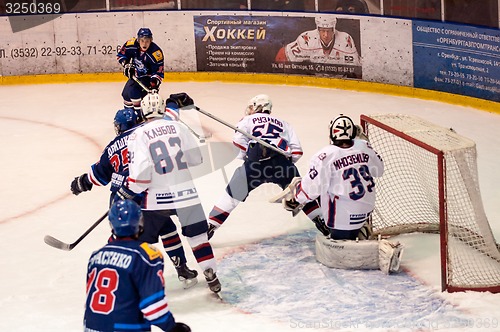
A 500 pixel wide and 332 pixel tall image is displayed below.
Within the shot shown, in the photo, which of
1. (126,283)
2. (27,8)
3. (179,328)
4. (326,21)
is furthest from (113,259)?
(27,8)

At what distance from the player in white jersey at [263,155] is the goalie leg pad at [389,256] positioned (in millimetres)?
693

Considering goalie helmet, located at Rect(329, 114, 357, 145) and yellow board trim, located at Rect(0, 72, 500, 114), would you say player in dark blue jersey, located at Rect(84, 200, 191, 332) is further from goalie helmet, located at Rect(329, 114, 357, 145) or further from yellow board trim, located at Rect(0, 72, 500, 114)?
yellow board trim, located at Rect(0, 72, 500, 114)

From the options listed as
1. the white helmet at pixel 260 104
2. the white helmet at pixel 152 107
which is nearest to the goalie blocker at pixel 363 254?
the white helmet at pixel 260 104

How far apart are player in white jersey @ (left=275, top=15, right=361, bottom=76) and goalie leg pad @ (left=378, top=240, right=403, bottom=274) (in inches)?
203

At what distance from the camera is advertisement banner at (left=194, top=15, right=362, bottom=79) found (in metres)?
11.2

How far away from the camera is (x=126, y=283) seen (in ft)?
13.6

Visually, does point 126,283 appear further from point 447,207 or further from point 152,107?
point 447,207

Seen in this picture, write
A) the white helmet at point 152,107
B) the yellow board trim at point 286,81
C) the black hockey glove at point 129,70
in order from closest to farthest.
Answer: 1. the white helmet at point 152,107
2. the black hockey glove at point 129,70
3. the yellow board trim at point 286,81

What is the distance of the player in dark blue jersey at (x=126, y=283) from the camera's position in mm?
4129

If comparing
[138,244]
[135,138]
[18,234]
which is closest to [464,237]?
[135,138]

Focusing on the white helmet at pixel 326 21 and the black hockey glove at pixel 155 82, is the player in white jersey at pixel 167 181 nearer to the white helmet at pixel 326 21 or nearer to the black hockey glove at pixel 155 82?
the black hockey glove at pixel 155 82

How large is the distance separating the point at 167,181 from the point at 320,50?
19.0 feet

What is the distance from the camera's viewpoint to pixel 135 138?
583 centimetres

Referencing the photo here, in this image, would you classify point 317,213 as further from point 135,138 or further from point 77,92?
point 77,92
